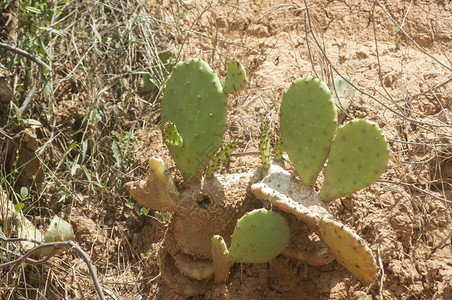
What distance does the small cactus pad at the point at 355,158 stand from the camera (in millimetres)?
2270

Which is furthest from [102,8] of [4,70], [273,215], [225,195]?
[273,215]

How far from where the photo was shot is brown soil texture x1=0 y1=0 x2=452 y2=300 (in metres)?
2.54

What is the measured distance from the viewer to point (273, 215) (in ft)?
7.77

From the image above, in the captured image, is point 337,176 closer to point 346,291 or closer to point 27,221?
point 346,291

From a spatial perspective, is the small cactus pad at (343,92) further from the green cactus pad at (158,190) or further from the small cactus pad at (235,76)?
the green cactus pad at (158,190)

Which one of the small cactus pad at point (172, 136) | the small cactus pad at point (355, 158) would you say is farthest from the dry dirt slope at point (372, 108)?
the small cactus pad at point (172, 136)

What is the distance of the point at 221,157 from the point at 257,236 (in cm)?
36

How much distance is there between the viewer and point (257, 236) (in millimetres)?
2330

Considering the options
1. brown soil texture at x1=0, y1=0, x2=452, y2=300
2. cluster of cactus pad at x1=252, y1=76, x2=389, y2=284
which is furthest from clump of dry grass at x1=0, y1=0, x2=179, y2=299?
cluster of cactus pad at x1=252, y1=76, x2=389, y2=284

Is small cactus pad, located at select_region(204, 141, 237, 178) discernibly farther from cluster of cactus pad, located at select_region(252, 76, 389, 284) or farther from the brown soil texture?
the brown soil texture

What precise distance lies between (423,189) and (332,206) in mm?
426

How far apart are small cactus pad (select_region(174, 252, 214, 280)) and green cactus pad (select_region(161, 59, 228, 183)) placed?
1.10 ft

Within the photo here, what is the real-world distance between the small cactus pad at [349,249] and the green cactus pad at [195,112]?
1.83 ft

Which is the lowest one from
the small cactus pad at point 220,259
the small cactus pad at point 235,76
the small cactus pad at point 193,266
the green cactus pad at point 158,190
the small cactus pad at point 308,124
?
the small cactus pad at point 193,266
